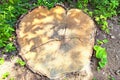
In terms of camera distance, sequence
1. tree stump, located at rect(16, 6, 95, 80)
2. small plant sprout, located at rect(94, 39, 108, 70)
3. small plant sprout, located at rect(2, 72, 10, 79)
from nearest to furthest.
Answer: tree stump, located at rect(16, 6, 95, 80) → small plant sprout, located at rect(2, 72, 10, 79) → small plant sprout, located at rect(94, 39, 108, 70)

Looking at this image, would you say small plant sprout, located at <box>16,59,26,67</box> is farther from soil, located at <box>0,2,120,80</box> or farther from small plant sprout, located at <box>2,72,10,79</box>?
small plant sprout, located at <box>2,72,10,79</box>

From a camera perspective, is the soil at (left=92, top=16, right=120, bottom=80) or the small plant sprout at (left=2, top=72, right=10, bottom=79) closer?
the small plant sprout at (left=2, top=72, right=10, bottom=79)

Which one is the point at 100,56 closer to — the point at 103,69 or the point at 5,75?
the point at 103,69

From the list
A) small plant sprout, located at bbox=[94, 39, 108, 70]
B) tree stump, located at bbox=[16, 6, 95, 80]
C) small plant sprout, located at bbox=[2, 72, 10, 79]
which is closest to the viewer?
tree stump, located at bbox=[16, 6, 95, 80]

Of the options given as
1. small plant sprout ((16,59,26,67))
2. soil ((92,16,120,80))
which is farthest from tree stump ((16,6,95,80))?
soil ((92,16,120,80))

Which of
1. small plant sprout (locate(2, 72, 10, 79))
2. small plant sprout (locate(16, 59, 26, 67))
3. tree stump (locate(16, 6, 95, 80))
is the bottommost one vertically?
small plant sprout (locate(2, 72, 10, 79))

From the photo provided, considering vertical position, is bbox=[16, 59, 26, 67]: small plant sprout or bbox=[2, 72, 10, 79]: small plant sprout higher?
bbox=[16, 59, 26, 67]: small plant sprout

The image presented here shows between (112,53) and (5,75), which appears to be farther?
(112,53)

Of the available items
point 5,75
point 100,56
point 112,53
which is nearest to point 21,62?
point 5,75

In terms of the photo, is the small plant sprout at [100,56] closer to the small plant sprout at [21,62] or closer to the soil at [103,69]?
the soil at [103,69]
